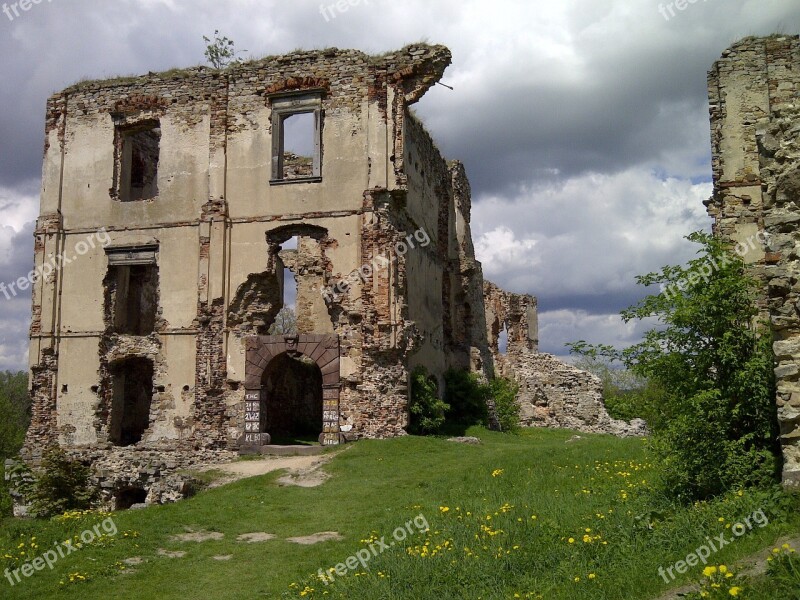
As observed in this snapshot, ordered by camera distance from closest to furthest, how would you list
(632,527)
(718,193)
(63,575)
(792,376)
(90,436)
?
(792,376), (632,527), (63,575), (718,193), (90,436)

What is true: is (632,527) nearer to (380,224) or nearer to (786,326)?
(786,326)

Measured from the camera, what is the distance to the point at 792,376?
6.96 metres

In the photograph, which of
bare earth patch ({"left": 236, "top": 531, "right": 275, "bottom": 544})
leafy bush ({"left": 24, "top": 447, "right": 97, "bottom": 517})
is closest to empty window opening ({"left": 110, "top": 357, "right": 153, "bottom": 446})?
leafy bush ({"left": 24, "top": 447, "right": 97, "bottom": 517})

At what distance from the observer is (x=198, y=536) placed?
10602 mm

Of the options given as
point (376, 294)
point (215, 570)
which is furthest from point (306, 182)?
point (215, 570)

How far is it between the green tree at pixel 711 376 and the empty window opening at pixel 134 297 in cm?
1573

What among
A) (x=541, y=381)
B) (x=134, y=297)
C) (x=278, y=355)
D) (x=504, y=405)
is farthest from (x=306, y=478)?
(x=541, y=381)

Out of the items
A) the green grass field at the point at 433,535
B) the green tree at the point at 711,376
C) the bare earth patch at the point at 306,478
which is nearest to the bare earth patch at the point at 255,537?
the green grass field at the point at 433,535

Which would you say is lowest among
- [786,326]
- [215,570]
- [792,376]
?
[215,570]

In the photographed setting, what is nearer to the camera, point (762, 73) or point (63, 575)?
point (63, 575)

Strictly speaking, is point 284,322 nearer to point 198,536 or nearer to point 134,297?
point 134,297

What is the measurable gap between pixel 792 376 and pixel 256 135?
1582 centimetres

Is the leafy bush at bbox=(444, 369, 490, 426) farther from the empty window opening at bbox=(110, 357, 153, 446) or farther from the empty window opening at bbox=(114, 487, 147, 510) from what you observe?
the empty window opening at bbox=(114, 487, 147, 510)

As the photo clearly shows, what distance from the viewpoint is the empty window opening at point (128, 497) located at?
15.9 meters
